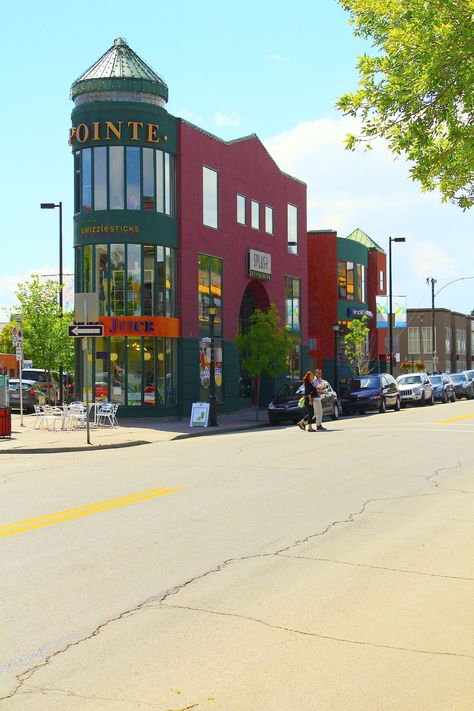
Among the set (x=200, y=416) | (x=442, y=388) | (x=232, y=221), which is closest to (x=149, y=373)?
(x=200, y=416)

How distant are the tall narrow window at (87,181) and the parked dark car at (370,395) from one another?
509 inches

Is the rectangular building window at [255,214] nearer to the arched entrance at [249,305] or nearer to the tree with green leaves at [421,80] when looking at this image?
the arched entrance at [249,305]

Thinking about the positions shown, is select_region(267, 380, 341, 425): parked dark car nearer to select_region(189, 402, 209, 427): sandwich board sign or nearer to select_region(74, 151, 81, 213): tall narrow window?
select_region(189, 402, 209, 427): sandwich board sign

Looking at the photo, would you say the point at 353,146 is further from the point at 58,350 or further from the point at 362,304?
the point at 362,304

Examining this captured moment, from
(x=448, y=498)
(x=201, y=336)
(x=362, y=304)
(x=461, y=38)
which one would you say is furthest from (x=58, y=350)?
(x=461, y=38)

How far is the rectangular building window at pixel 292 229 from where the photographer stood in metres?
44.8

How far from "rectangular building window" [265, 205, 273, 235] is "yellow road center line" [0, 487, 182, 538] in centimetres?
3049

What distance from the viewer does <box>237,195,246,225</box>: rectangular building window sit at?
3912 centimetres

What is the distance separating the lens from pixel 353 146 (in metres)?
10.4

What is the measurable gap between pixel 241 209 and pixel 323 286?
16.9 m

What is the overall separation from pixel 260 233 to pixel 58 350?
10855mm

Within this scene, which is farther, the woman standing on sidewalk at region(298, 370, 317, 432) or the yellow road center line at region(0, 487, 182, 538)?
the woman standing on sidewalk at region(298, 370, 317, 432)

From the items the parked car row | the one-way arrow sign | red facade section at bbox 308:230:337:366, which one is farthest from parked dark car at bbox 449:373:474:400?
the one-way arrow sign

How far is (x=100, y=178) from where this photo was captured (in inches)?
1264
